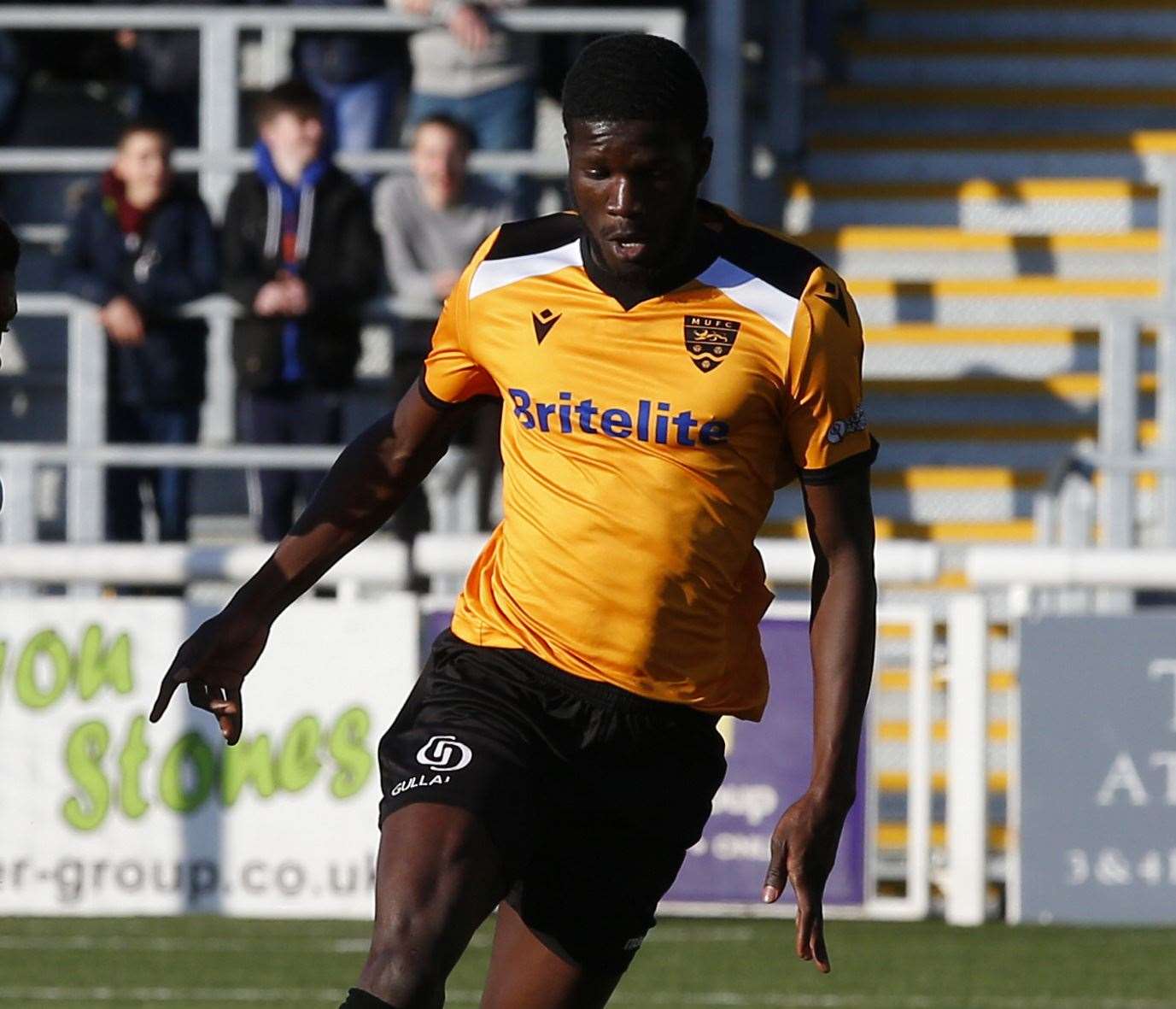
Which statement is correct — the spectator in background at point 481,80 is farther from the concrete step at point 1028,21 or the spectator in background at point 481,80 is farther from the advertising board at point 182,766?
the concrete step at point 1028,21

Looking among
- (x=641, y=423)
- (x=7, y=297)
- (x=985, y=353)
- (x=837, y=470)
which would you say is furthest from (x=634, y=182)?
(x=985, y=353)

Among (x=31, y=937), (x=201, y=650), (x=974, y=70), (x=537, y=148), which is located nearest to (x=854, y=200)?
(x=974, y=70)

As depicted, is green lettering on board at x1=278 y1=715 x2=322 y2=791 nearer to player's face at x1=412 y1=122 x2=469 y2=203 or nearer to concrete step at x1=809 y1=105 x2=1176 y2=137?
player's face at x1=412 y1=122 x2=469 y2=203

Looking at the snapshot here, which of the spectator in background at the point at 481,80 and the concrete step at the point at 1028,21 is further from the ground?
the concrete step at the point at 1028,21

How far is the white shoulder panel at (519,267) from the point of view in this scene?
429 cm

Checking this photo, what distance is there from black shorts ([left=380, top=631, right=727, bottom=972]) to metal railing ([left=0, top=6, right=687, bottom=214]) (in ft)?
22.2

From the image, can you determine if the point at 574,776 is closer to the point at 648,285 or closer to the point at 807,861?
the point at 807,861

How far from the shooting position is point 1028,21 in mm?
14766

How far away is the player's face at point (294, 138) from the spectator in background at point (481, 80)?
1239 millimetres

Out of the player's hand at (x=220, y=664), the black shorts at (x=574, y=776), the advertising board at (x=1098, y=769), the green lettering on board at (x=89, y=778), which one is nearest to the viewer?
the black shorts at (x=574, y=776)

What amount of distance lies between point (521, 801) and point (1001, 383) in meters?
9.22

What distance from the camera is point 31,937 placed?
858 centimetres

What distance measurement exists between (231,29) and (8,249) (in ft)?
24.0

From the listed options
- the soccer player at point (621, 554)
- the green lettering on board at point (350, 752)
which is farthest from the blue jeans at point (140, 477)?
the soccer player at point (621, 554)
